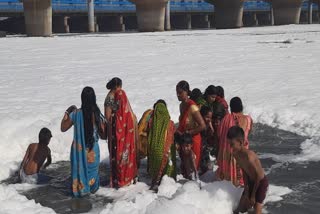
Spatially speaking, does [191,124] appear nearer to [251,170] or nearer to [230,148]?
[230,148]

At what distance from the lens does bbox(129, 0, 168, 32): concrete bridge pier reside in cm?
3984

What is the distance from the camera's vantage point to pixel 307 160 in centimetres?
657

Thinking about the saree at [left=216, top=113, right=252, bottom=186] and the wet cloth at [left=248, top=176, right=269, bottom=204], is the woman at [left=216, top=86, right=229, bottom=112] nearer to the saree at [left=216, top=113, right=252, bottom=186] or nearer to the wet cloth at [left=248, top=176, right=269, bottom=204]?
the saree at [left=216, top=113, right=252, bottom=186]

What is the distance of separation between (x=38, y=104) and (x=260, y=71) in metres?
7.15

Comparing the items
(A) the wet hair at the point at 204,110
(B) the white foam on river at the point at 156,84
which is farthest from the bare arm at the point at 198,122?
(B) the white foam on river at the point at 156,84

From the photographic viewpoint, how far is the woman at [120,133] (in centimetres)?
532

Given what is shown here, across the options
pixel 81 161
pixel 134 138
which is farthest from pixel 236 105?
pixel 81 161

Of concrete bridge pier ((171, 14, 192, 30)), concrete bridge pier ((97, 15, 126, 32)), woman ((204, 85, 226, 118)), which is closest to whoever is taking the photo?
woman ((204, 85, 226, 118))

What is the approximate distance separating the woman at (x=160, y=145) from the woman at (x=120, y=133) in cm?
21

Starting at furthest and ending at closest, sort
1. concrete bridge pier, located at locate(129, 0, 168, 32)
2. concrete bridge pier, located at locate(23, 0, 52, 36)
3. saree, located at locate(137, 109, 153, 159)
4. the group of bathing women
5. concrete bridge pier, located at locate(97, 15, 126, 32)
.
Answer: concrete bridge pier, located at locate(97, 15, 126, 32)
concrete bridge pier, located at locate(129, 0, 168, 32)
concrete bridge pier, located at locate(23, 0, 52, 36)
saree, located at locate(137, 109, 153, 159)
the group of bathing women

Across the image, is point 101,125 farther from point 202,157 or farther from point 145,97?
point 145,97

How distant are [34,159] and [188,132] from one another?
6.35ft

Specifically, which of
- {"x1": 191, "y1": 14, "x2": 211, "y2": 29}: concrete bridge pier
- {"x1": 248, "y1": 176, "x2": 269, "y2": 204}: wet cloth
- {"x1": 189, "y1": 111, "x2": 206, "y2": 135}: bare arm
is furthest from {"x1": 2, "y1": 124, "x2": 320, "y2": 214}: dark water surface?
{"x1": 191, "y1": 14, "x2": 211, "y2": 29}: concrete bridge pier

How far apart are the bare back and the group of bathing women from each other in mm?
821
